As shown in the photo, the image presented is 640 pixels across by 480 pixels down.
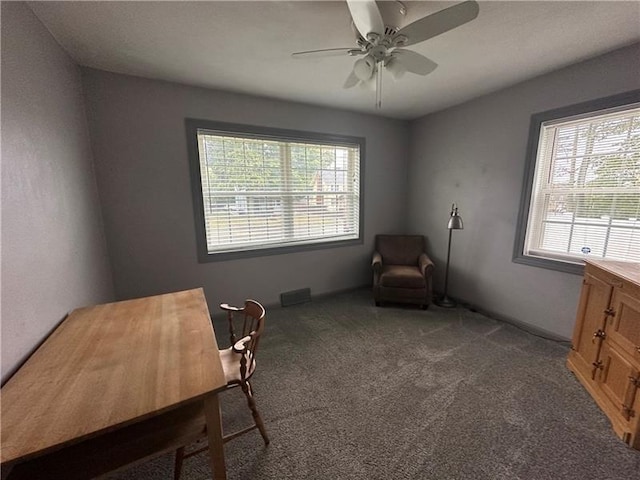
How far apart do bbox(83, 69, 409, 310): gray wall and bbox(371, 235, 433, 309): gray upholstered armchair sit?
3.12 feet

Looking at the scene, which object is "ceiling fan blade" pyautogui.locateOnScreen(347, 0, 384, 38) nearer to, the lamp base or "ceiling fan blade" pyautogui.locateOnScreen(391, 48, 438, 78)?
"ceiling fan blade" pyautogui.locateOnScreen(391, 48, 438, 78)

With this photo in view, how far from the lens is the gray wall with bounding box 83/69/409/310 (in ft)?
7.49

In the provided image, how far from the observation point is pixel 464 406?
168 centimetres

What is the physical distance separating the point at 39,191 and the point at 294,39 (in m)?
1.80

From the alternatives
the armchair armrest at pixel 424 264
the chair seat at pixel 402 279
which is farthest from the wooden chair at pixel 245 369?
the armchair armrest at pixel 424 264

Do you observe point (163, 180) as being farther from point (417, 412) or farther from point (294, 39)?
point (417, 412)

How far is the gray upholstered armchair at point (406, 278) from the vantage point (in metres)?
3.07

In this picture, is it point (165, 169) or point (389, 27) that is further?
point (165, 169)

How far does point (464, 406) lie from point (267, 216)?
2527mm

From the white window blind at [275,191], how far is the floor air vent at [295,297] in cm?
64

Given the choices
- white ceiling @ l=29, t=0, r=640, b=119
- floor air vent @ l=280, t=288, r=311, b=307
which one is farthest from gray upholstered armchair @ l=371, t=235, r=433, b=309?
white ceiling @ l=29, t=0, r=640, b=119

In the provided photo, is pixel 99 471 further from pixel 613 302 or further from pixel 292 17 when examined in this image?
pixel 613 302

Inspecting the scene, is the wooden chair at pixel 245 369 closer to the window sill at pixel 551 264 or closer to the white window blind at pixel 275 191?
the white window blind at pixel 275 191

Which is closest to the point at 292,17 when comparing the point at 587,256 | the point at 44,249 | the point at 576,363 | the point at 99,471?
the point at 44,249
